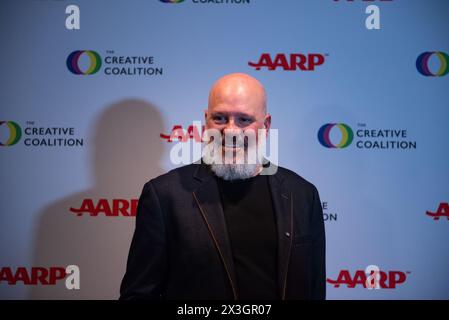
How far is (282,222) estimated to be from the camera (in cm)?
152

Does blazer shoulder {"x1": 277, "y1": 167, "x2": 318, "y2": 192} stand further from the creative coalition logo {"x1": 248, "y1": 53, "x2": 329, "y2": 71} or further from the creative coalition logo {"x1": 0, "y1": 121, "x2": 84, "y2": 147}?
the creative coalition logo {"x1": 0, "y1": 121, "x2": 84, "y2": 147}

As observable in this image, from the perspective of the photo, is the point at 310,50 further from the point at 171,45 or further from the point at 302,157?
the point at 171,45

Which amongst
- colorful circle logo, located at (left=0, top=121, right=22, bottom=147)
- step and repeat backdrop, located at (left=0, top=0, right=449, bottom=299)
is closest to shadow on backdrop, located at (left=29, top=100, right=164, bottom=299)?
step and repeat backdrop, located at (left=0, top=0, right=449, bottom=299)

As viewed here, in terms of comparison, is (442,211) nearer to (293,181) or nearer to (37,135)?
(293,181)

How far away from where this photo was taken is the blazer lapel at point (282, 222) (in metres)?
1.47

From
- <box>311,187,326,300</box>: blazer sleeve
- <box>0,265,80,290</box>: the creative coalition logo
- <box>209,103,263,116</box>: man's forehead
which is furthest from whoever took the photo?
<box>0,265,80,290</box>: the creative coalition logo

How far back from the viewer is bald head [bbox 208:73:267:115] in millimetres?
1540

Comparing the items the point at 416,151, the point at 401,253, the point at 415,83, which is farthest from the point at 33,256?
the point at 415,83

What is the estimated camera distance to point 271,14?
2.22 m

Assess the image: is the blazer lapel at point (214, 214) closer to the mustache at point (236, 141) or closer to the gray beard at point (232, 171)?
the gray beard at point (232, 171)

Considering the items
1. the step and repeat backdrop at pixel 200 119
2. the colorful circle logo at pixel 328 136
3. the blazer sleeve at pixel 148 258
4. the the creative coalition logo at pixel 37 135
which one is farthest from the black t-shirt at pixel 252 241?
the the creative coalition logo at pixel 37 135

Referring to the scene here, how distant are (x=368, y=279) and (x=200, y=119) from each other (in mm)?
1370

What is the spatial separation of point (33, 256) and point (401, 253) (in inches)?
85.5

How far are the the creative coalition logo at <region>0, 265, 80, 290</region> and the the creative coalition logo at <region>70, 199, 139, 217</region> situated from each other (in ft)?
1.07
